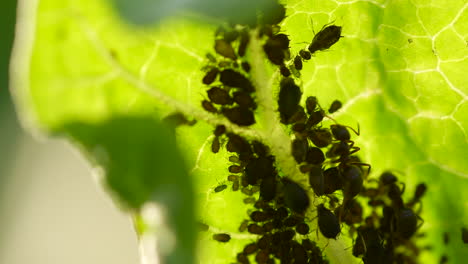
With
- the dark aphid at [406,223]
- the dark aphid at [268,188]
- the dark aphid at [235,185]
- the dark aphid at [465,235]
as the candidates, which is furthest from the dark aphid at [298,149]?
the dark aphid at [465,235]

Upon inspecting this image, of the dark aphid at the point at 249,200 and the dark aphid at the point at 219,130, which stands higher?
the dark aphid at the point at 219,130

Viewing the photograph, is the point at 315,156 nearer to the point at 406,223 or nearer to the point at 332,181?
the point at 332,181

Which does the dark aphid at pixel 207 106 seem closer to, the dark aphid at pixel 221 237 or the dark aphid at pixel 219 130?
the dark aphid at pixel 219 130

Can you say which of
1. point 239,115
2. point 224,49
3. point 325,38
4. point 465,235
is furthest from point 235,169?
point 465,235

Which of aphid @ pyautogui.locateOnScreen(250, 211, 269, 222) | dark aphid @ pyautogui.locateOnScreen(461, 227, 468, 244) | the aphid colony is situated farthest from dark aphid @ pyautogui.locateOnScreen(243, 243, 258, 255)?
dark aphid @ pyautogui.locateOnScreen(461, 227, 468, 244)

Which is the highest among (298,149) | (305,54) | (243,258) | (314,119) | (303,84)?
(305,54)

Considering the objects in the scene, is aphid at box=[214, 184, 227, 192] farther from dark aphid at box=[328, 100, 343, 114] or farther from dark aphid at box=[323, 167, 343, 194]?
dark aphid at box=[328, 100, 343, 114]

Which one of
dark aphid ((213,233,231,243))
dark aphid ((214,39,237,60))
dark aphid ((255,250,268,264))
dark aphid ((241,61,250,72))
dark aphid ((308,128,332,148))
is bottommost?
dark aphid ((255,250,268,264))

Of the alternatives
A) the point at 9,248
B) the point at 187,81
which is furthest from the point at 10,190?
the point at 187,81
